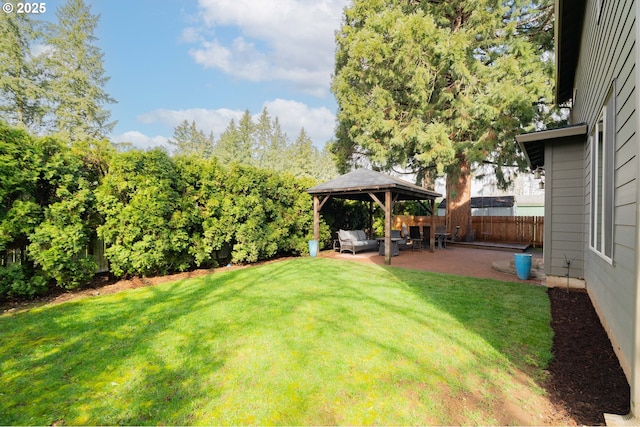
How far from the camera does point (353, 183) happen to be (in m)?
9.84

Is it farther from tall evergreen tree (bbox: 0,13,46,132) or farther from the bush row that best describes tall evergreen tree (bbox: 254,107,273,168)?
the bush row

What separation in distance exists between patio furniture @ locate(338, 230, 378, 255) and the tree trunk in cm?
603

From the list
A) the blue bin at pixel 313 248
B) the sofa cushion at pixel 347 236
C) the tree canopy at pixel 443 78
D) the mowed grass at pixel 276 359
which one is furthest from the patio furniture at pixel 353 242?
the mowed grass at pixel 276 359

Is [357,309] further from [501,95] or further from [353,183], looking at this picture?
[501,95]

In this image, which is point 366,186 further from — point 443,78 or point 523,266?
point 443,78

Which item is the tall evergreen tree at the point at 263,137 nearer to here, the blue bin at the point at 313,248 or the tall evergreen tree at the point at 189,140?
the tall evergreen tree at the point at 189,140

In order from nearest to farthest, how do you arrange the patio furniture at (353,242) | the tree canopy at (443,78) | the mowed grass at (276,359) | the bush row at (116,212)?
the mowed grass at (276,359)
the bush row at (116,212)
the patio furniture at (353,242)
the tree canopy at (443,78)

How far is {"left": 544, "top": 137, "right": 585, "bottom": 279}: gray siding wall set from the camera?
5.59m

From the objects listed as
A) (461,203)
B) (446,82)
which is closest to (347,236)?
(461,203)

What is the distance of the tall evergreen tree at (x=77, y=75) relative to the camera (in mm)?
21750

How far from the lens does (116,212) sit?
19.6 ft

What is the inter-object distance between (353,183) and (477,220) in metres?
9.66

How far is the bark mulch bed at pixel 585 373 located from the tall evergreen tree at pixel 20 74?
28817 mm

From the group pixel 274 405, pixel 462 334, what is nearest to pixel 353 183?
pixel 462 334
